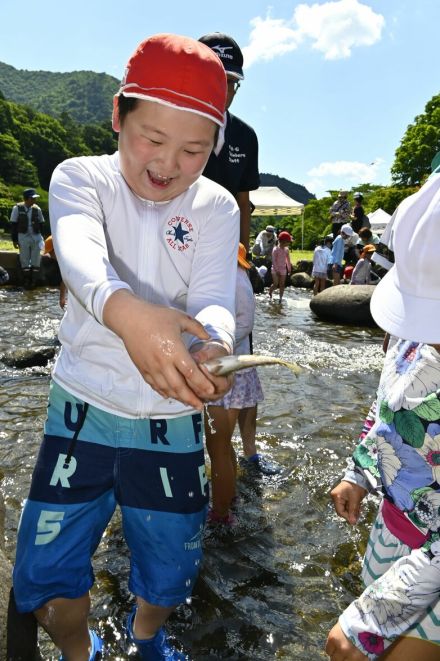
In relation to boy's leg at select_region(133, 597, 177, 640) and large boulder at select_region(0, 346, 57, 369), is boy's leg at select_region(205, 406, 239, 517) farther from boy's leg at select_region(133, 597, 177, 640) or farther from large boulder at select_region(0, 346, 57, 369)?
large boulder at select_region(0, 346, 57, 369)

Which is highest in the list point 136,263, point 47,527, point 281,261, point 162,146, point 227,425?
point 162,146

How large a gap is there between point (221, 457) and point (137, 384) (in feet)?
4.23

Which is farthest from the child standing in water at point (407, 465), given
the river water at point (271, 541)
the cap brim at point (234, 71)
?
the cap brim at point (234, 71)

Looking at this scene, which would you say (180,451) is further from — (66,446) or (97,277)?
(97,277)

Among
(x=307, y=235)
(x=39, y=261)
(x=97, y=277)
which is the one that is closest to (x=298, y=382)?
(x=97, y=277)

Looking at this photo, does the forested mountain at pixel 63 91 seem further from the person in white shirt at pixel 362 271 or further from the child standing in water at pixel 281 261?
the person in white shirt at pixel 362 271

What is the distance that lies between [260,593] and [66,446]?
1392 millimetres

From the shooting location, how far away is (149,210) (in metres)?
1.86

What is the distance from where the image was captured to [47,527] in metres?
1.76

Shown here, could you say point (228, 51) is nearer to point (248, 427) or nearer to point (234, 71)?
point (234, 71)

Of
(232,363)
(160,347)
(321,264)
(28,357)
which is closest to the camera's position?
(160,347)

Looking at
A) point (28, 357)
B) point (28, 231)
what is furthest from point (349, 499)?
point (28, 231)

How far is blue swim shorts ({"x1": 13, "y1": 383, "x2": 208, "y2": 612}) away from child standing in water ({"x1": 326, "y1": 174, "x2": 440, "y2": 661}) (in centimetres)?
60

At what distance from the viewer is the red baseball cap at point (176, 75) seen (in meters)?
1.58
